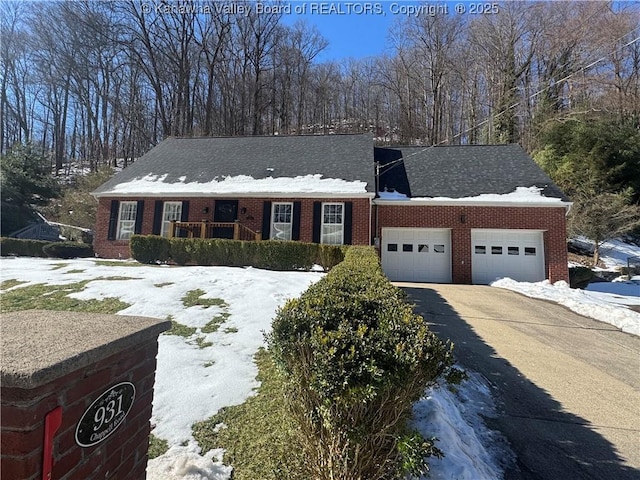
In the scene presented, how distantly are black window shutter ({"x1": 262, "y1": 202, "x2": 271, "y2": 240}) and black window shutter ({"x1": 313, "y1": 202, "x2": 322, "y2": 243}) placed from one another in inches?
73.6

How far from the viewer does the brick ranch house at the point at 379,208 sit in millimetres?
12547

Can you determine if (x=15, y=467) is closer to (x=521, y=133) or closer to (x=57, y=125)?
(x=521, y=133)

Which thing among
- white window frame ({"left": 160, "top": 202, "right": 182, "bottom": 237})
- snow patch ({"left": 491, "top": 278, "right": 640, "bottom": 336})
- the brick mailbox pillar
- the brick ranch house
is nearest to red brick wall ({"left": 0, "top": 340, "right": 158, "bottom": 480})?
the brick mailbox pillar

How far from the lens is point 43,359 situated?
112 centimetres

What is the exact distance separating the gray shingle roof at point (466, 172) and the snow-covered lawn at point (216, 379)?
859 centimetres

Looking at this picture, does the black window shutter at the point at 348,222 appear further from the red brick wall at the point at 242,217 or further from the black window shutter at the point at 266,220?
the black window shutter at the point at 266,220

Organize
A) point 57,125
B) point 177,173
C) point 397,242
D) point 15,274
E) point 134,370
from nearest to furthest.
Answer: point 134,370 → point 15,274 → point 397,242 → point 177,173 → point 57,125

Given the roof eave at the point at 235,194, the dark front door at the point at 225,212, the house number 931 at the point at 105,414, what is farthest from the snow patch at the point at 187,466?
the dark front door at the point at 225,212

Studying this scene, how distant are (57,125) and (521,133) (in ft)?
137

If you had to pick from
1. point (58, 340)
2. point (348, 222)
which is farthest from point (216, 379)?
point (348, 222)

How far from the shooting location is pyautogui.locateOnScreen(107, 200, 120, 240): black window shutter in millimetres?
14555

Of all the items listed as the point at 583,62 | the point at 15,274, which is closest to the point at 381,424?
the point at 15,274

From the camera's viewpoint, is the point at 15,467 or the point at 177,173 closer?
the point at 15,467

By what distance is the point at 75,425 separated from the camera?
1.25 metres
